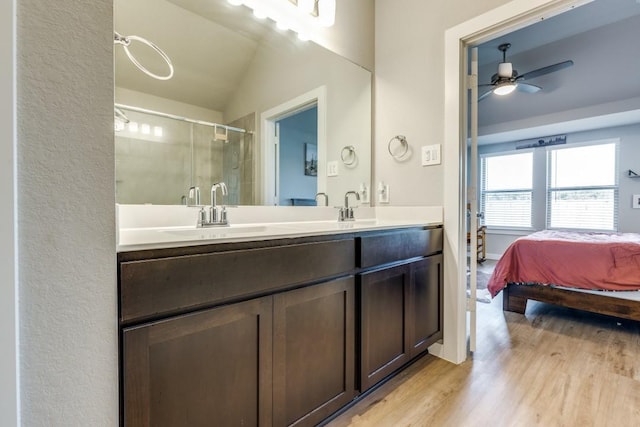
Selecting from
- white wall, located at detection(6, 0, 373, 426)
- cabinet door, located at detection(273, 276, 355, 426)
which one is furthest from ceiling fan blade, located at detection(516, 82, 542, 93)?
white wall, located at detection(6, 0, 373, 426)

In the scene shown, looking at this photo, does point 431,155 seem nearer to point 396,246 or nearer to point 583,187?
point 396,246

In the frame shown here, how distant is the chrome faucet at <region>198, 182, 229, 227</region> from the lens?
1366mm

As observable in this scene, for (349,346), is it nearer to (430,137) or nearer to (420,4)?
(430,137)

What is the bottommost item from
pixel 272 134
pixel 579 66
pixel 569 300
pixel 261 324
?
pixel 569 300

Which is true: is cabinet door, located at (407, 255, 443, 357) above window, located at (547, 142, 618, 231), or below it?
below

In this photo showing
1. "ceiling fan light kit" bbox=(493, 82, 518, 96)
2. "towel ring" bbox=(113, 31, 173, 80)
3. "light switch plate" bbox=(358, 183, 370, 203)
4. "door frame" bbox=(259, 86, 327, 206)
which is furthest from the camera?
"ceiling fan light kit" bbox=(493, 82, 518, 96)

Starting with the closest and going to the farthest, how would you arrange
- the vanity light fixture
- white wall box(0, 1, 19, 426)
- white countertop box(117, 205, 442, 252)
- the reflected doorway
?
white wall box(0, 1, 19, 426) < white countertop box(117, 205, 442, 252) < the vanity light fixture < the reflected doorway

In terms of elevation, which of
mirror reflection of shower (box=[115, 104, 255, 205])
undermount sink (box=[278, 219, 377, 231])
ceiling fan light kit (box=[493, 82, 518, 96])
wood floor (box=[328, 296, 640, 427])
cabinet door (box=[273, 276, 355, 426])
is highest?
ceiling fan light kit (box=[493, 82, 518, 96])

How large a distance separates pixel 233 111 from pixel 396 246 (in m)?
1.08

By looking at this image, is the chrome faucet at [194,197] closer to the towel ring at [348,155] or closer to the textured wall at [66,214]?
the textured wall at [66,214]

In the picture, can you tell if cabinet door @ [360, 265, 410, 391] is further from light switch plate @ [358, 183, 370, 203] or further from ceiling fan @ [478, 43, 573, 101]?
ceiling fan @ [478, 43, 573, 101]

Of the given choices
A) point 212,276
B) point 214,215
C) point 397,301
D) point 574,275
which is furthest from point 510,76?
point 212,276

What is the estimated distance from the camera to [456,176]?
176 centimetres

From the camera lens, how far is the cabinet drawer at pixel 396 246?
1358mm
